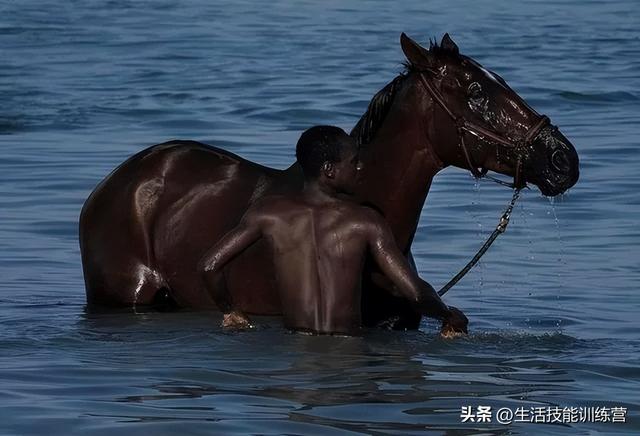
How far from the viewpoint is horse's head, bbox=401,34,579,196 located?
8047mm

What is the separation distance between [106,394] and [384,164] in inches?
71.5

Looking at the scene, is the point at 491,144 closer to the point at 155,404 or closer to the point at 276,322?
the point at 276,322

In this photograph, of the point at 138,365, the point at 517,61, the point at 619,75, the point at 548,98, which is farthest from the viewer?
the point at 517,61

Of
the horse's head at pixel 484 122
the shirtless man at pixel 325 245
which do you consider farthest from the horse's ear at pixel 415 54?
the shirtless man at pixel 325 245

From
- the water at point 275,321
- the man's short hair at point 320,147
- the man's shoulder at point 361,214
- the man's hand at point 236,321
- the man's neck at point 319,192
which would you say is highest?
the man's short hair at point 320,147

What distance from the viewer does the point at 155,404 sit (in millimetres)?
6879

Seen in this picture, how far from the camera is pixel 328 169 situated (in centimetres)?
762

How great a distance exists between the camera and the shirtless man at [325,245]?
7.66m

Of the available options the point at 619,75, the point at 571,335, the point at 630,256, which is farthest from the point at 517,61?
the point at 571,335

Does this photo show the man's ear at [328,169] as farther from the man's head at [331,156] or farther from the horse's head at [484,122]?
the horse's head at [484,122]

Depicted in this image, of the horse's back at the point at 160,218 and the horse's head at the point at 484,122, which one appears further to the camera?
the horse's back at the point at 160,218

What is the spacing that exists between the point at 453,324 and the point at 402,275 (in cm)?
30

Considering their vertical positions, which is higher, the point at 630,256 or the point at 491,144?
the point at 491,144

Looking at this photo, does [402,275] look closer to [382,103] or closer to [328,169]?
[328,169]
